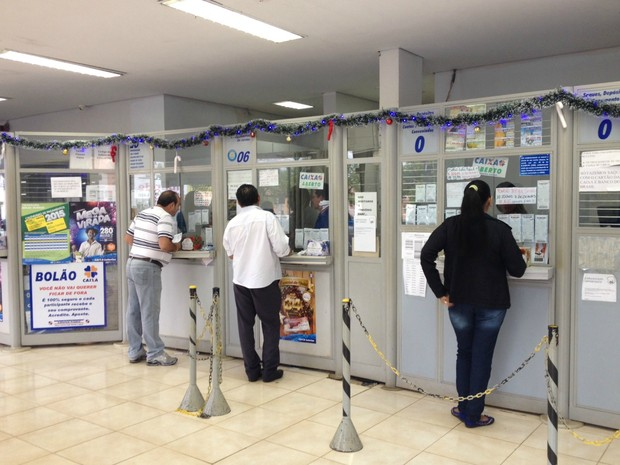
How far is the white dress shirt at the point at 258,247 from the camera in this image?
16.0 feet

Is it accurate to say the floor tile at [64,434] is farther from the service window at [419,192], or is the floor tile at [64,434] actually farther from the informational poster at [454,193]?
the informational poster at [454,193]

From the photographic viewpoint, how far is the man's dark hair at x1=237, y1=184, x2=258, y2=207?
4980 mm

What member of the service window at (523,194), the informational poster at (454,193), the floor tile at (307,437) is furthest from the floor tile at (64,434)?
the service window at (523,194)

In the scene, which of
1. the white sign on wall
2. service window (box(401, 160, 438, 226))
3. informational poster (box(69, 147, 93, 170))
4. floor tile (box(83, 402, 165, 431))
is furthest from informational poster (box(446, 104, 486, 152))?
informational poster (box(69, 147, 93, 170))

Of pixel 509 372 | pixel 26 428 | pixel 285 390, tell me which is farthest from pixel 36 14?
pixel 509 372

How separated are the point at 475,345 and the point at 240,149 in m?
2.90

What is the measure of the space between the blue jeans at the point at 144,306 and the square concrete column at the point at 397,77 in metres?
2.80

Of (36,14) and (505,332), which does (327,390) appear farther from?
(36,14)

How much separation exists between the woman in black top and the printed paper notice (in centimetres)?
54

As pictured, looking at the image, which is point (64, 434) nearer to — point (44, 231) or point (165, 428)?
point (165, 428)

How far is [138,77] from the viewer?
685cm

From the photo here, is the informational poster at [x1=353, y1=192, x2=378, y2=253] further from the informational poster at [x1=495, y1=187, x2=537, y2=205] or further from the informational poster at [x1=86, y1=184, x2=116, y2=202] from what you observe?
the informational poster at [x1=86, y1=184, x2=116, y2=202]

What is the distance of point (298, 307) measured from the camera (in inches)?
212

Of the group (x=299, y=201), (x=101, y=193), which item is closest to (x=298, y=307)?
(x=299, y=201)
